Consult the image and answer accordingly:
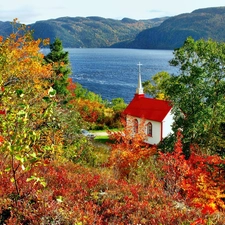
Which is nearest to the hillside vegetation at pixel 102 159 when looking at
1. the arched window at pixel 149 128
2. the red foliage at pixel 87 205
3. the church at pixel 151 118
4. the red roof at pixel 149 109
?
the red foliage at pixel 87 205

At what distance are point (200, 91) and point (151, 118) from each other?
38.6ft

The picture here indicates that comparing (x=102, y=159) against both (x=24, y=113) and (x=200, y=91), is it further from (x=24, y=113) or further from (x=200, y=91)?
(x=24, y=113)

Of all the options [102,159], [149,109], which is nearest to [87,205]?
[102,159]

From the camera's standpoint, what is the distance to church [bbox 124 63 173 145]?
30.5 metres

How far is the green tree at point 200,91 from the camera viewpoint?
63.6ft

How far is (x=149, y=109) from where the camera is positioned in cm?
3189

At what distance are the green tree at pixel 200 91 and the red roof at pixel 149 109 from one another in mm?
9374

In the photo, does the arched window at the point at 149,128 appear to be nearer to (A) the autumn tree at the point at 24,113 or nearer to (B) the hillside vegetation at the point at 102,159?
(B) the hillside vegetation at the point at 102,159

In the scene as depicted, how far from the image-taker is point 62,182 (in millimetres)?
6891

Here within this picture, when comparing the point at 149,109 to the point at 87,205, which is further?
the point at 149,109

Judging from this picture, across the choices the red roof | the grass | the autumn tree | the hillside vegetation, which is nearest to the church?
the red roof

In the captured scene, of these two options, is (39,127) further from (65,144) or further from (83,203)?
(83,203)

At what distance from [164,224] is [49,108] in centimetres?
253

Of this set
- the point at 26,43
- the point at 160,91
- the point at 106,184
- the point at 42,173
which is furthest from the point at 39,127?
the point at 160,91
